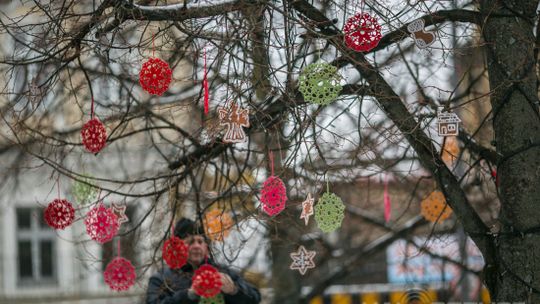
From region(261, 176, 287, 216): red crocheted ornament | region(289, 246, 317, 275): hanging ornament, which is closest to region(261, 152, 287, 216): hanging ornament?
region(261, 176, 287, 216): red crocheted ornament

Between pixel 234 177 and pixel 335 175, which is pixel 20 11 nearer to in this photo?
pixel 234 177

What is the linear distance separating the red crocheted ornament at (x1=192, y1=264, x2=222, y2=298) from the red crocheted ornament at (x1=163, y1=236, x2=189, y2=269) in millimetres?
247

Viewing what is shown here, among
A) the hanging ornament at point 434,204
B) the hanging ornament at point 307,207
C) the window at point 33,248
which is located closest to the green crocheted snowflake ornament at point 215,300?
the hanging ornament at point 307,207

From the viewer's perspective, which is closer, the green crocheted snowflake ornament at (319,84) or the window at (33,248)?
the green crocheted snowflake ornament at (319,84)

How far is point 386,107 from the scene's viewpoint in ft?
24.0

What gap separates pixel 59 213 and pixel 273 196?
5.96 feet

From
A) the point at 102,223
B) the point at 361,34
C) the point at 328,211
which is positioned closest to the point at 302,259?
the point at 328,211

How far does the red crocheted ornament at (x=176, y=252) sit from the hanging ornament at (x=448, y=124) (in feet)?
6.69

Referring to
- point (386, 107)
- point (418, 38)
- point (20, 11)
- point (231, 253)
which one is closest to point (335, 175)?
point (231, 253)

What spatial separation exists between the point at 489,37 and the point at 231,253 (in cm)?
267

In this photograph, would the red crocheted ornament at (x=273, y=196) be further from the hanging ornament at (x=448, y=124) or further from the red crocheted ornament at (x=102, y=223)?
the red crocheted ornament at (x=102, y=223)

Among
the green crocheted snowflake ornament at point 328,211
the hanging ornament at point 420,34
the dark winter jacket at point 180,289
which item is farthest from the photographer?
the dark winter jacket at point 180,289

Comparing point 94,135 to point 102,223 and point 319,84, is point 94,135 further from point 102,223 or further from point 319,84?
point 319,84

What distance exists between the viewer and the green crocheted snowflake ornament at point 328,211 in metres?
7.34
